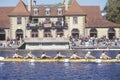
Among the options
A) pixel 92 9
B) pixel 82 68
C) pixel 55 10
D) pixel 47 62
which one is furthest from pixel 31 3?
pixel 82 68

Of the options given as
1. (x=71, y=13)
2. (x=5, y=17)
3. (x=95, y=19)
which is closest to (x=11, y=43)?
(x=5, y=17)

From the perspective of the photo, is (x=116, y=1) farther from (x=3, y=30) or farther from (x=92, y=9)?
(x=3, y=30)

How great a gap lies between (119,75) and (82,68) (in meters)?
7.27

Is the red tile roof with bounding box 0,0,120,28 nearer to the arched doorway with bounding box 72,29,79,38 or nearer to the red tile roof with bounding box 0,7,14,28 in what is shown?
the red tile roof with bounding box 0,7,14,28

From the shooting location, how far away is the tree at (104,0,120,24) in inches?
3890

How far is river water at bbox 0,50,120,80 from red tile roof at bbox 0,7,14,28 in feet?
123

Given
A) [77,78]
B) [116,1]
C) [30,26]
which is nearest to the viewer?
[77,78]

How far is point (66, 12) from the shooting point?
3674 inches

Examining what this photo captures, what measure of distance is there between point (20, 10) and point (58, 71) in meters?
48.4

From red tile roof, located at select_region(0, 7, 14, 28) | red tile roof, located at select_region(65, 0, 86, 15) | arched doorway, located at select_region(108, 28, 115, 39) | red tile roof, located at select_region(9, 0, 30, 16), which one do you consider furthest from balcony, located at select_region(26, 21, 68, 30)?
arched doorway, located at select_region(108, 28, 115, 39)

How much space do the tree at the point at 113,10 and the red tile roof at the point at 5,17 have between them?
863 inches

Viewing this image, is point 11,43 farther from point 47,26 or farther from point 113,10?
point 113,10

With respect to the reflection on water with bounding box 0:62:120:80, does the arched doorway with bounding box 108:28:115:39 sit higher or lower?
higher

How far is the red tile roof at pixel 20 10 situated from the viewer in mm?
93594
